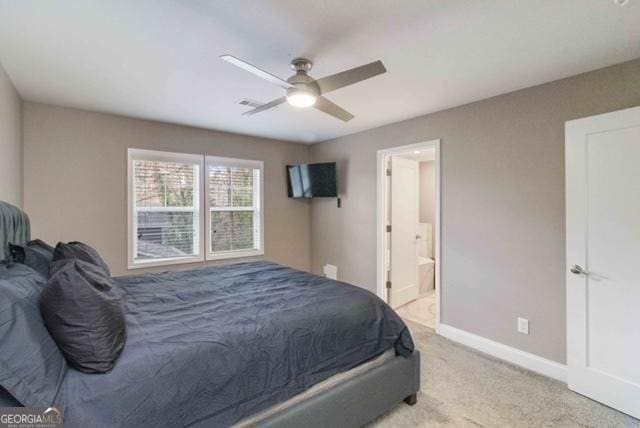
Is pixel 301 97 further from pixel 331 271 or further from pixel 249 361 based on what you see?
pixel 331 271

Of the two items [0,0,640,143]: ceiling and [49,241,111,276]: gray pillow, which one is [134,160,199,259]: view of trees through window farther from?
[49,241,111,276]: gray pillow

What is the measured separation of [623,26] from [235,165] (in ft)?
13.2

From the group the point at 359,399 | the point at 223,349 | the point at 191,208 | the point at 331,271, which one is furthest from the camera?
the point at 331,271

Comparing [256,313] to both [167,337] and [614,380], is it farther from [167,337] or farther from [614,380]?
[614,380]

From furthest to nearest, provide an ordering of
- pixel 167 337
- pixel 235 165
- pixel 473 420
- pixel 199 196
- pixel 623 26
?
pixel 235 165
pixel 199 196
pixel 473 420
pixel 623 26
pixel 167 337

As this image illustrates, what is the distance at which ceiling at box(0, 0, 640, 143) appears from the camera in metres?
1.67

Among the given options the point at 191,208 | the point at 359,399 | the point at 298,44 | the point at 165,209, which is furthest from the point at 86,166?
the point at 359,399

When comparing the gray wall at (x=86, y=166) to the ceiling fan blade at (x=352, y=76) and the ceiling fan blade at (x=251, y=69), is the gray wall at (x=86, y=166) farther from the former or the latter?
the ceiling fan blade at (x=352, y=76)

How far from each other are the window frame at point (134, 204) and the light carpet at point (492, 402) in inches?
119

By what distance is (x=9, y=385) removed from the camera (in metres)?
1.01

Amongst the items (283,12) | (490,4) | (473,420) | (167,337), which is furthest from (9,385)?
(490,4)

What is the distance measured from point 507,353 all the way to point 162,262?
390 centimetres

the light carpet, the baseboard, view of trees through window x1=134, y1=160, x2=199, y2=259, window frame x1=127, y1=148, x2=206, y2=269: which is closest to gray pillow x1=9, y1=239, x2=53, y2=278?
window frame x1=127, y1=148, x2=206, y2=269

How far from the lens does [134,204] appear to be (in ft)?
12.1
